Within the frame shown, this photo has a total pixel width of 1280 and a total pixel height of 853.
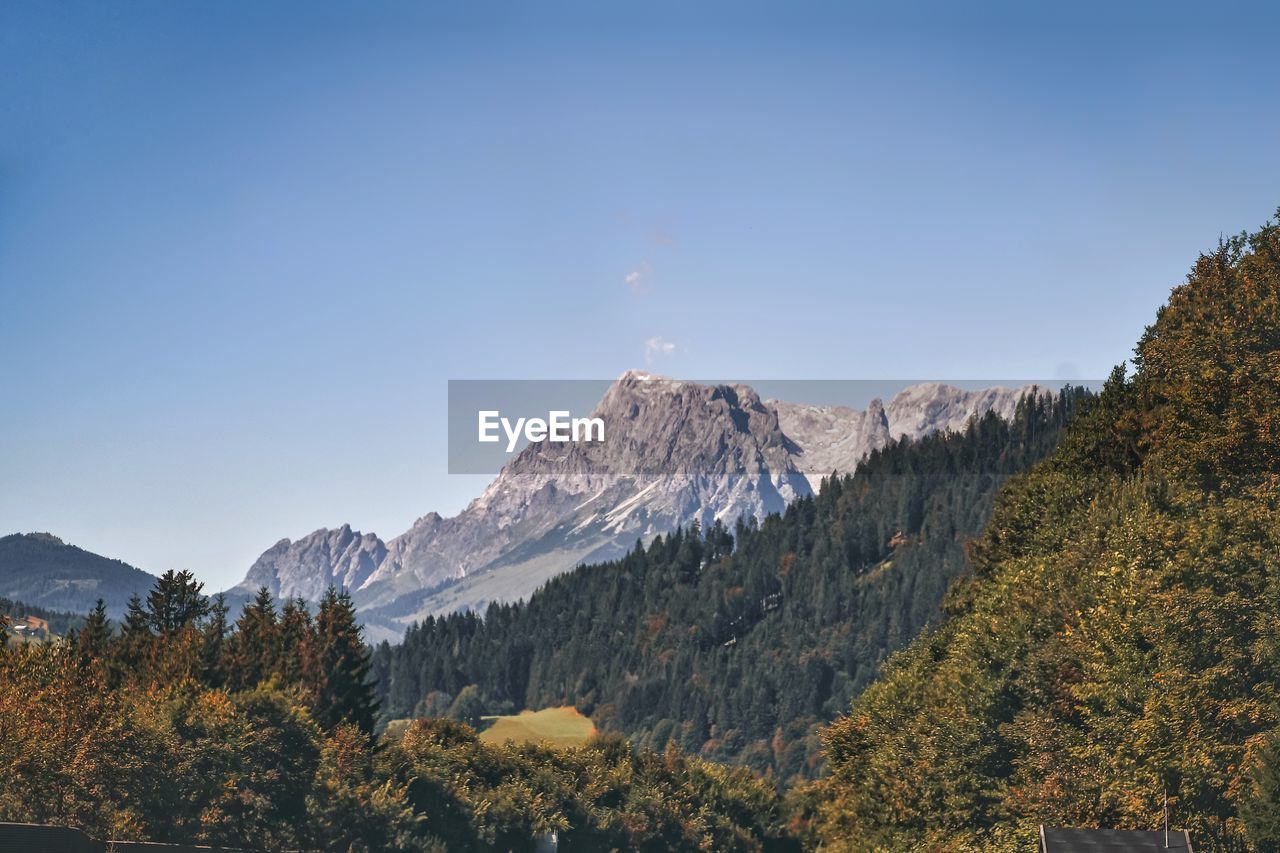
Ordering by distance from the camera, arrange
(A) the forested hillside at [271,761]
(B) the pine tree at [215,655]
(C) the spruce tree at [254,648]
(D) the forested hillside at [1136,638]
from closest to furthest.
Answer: (D) the forested hillside at [1136,638] < (A) the forested hillside at [271,761] < (B) the pine tree at [215,655] < (C) the spruce tree at [254,648]

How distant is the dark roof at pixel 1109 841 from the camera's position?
64562mm

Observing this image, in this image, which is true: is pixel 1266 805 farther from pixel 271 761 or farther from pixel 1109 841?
pixel 271 761

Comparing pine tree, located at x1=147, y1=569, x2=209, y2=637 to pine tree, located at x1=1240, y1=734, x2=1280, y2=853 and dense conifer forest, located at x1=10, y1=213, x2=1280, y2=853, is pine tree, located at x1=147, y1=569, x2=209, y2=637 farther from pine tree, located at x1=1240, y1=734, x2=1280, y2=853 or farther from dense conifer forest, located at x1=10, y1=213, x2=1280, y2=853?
pine tree, located at x1=1240, y1=734, x2=1280, y2=853

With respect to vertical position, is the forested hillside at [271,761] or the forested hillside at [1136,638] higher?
the forested hillside at [1136,638]

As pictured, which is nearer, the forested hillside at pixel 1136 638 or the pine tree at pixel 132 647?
the forested hillside at pixel 1136 638

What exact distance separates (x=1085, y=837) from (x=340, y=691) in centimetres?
8813

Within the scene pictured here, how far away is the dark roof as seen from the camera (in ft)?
212

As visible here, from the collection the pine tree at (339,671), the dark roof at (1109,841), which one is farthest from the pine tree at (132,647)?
the dark roof at (1109,841)

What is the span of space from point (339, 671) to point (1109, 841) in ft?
294

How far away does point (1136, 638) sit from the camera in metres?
79.1

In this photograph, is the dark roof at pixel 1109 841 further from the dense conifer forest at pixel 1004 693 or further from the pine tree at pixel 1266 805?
the dense conifer forest at pixel 1004 693

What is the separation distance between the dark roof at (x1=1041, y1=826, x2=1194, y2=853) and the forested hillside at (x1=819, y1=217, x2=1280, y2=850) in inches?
253

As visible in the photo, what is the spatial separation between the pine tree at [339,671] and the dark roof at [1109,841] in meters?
82.9

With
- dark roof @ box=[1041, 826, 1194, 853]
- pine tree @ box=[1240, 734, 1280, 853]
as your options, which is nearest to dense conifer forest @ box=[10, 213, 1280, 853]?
pine tree @ box=[1240, 734, 1280, 853]
